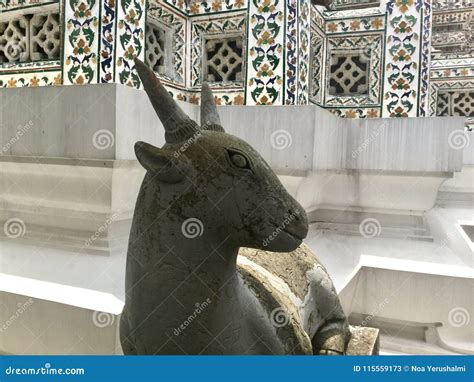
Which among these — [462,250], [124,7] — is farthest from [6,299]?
[462,250]

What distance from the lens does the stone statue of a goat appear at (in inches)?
44.7

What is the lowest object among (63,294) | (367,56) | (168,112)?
(63,294)

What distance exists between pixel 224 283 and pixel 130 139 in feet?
5.76

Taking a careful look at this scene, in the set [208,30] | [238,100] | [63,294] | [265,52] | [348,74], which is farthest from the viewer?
[348,74]

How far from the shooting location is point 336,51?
4723 mm

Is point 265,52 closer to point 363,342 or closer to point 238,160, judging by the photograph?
point 363,342

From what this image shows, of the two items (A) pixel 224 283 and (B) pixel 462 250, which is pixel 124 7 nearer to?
(A) pixel 224 283

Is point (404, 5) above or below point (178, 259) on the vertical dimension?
above

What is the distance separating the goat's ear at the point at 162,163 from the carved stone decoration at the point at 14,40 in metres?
2.61

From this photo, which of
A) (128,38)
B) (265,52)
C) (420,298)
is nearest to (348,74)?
(265,52)

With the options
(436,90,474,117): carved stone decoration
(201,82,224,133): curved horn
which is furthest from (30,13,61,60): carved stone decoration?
(436,90,474,117): carved stone decoration

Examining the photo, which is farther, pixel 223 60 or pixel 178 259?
pixel 223 60

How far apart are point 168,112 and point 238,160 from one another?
8.8 inches

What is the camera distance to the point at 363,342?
1929mm
